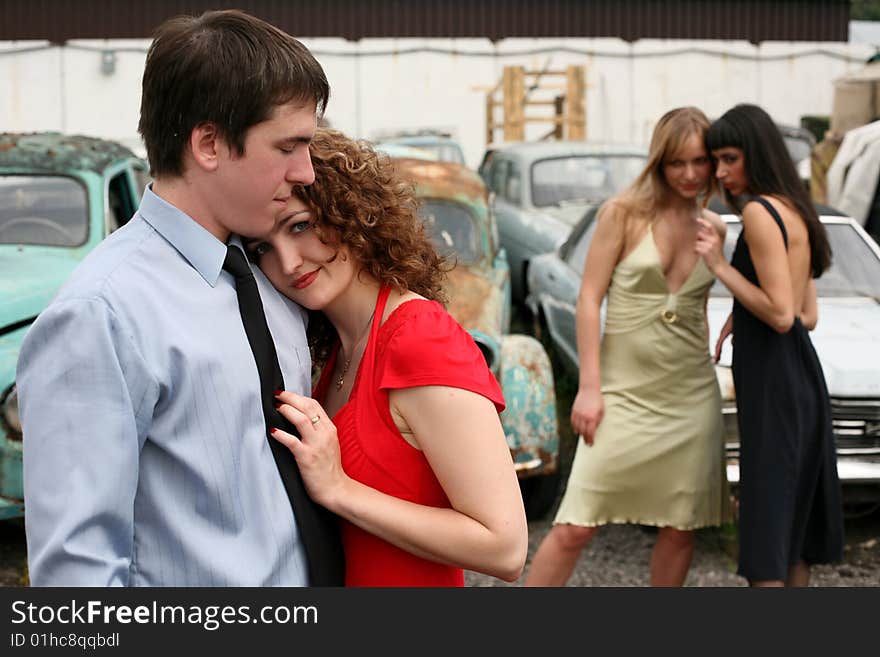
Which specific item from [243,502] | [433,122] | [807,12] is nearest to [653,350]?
[243,502]

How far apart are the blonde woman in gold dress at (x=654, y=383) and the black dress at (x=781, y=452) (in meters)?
0.17

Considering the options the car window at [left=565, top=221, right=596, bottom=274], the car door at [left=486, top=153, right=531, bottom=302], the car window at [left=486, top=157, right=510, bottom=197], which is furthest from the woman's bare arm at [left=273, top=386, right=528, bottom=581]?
the car window at [left=486, top=157, right=510, bottom=197]

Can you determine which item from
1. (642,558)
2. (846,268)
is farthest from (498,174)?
(642,558)

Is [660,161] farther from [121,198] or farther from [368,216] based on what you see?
[121,198]

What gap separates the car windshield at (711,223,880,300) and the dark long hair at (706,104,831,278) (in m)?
2.29

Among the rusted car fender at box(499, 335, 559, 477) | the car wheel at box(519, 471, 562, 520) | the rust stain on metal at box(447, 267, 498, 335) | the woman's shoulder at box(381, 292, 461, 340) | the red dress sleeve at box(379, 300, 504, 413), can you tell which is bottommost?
the car wheel at box(519, 471, 562, 520)

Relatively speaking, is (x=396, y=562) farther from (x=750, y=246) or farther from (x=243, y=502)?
(x=750, y=246)

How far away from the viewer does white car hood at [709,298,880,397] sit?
16.6ft

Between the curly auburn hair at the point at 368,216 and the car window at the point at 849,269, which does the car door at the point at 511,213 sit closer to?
the car window at the point at 849,269

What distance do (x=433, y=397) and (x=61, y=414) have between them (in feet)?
1.98

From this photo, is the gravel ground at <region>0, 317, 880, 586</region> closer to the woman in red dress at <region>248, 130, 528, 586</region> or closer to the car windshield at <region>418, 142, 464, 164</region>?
the woman in red dress at <region>248, 130, 528, 586</region>

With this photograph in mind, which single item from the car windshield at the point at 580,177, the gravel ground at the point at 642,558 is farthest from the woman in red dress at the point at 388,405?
the car windshield at the point at 580,177

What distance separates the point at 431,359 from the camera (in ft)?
5.89

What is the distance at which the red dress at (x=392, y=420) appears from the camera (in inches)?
71.0
